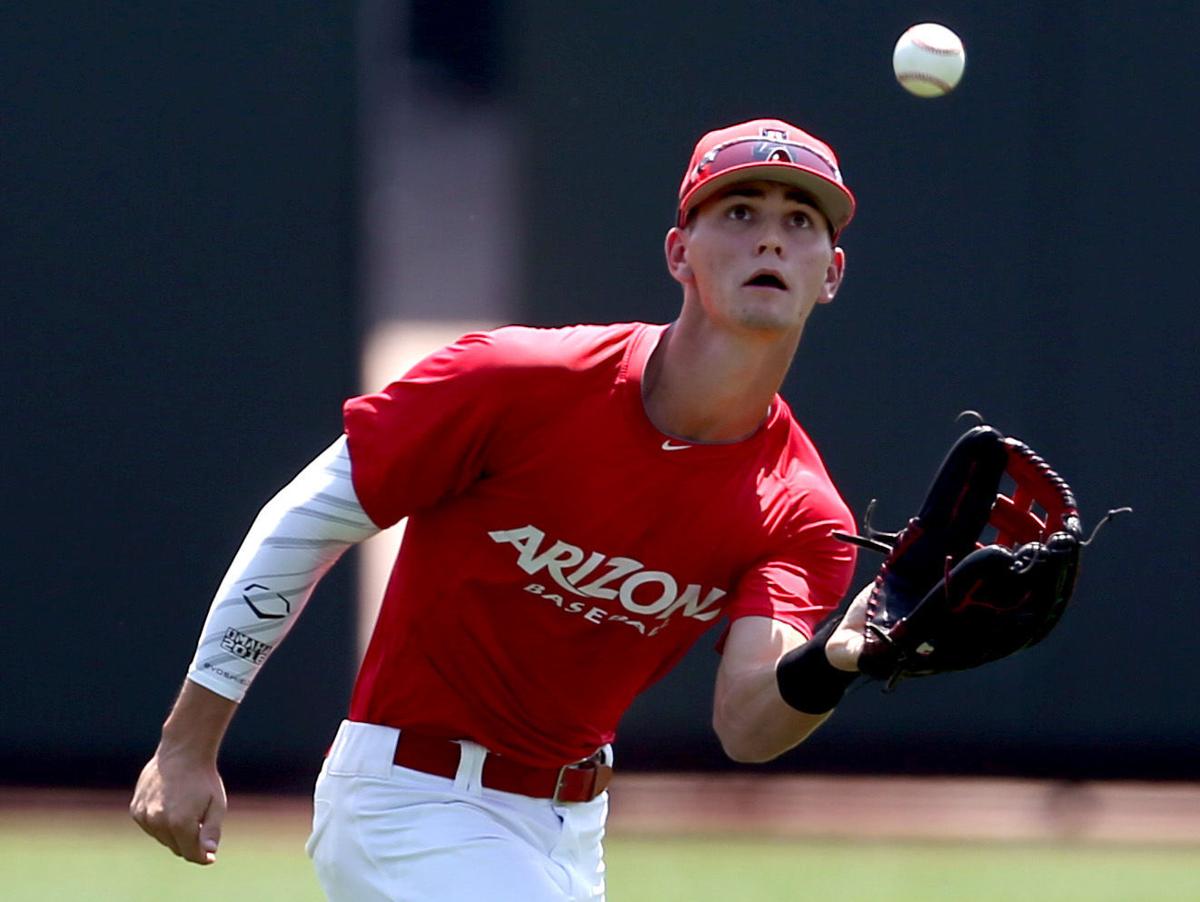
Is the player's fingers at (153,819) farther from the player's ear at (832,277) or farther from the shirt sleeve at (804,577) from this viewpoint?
the player's ear at (832,277)

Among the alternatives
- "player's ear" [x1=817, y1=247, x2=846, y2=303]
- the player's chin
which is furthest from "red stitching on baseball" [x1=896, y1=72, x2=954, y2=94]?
the player's chin

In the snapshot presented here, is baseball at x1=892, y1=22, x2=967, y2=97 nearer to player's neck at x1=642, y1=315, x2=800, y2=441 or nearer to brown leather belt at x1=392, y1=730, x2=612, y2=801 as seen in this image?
player's neck at x1=642, y1=315, x2=800, y2=441

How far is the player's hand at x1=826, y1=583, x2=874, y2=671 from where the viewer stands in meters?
2.98

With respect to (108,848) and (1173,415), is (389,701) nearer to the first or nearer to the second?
(108,848)

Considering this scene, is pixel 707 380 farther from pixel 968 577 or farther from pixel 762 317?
pixel 968 577

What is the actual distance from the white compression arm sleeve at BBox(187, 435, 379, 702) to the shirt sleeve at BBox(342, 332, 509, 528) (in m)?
0.04

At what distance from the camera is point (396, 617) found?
3.28m

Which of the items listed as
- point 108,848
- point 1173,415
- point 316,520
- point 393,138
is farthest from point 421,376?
point 1173,415

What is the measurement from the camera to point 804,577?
10.9ft

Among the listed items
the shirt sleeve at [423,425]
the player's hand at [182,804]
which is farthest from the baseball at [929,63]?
the player's hand at [182,804]

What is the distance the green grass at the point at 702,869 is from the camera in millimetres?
5684

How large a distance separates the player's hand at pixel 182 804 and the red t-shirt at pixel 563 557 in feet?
1.22

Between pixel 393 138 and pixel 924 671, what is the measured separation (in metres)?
4.60

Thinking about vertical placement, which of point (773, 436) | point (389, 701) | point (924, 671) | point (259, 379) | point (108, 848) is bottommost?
point (108, 848)
